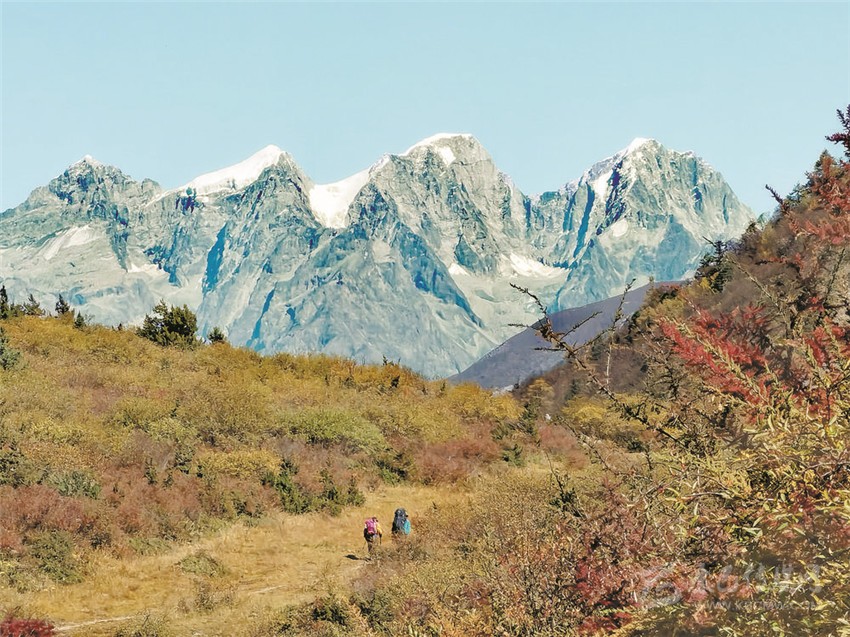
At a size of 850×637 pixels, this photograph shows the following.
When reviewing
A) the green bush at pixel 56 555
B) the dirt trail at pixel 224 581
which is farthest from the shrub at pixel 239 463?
the green bush at pixel 56 555

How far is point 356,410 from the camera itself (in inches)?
1275

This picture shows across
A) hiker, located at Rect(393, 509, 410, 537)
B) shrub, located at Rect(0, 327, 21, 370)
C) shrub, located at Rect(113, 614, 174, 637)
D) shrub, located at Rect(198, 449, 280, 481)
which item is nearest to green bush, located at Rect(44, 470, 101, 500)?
shrub, located at Rect(198, 449, 280, 481)

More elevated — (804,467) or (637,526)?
(804,467)

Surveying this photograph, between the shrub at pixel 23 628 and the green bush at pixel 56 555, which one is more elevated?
the green bush at pixel 56 555

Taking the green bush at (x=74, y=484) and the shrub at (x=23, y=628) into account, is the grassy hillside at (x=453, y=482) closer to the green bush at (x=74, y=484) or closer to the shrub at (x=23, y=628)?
the green bush at (x=74, y=484)

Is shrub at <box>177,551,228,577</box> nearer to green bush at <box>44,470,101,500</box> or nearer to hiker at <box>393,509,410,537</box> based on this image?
green bush at <box>44,470,101,500</box>

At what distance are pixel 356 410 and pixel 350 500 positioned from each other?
885cm

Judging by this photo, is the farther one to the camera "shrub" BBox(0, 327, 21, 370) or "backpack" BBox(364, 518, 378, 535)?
"shrub" BBox(0, 327, 21, 370)

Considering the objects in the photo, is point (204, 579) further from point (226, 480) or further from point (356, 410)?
point (356, 410)

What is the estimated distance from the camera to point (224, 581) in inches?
646

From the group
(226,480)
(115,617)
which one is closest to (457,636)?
(115,617)

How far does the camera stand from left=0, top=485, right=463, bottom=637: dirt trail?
1357 centimetres

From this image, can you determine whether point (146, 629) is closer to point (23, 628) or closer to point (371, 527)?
point (23, 628)

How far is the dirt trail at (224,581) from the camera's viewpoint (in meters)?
13.6
